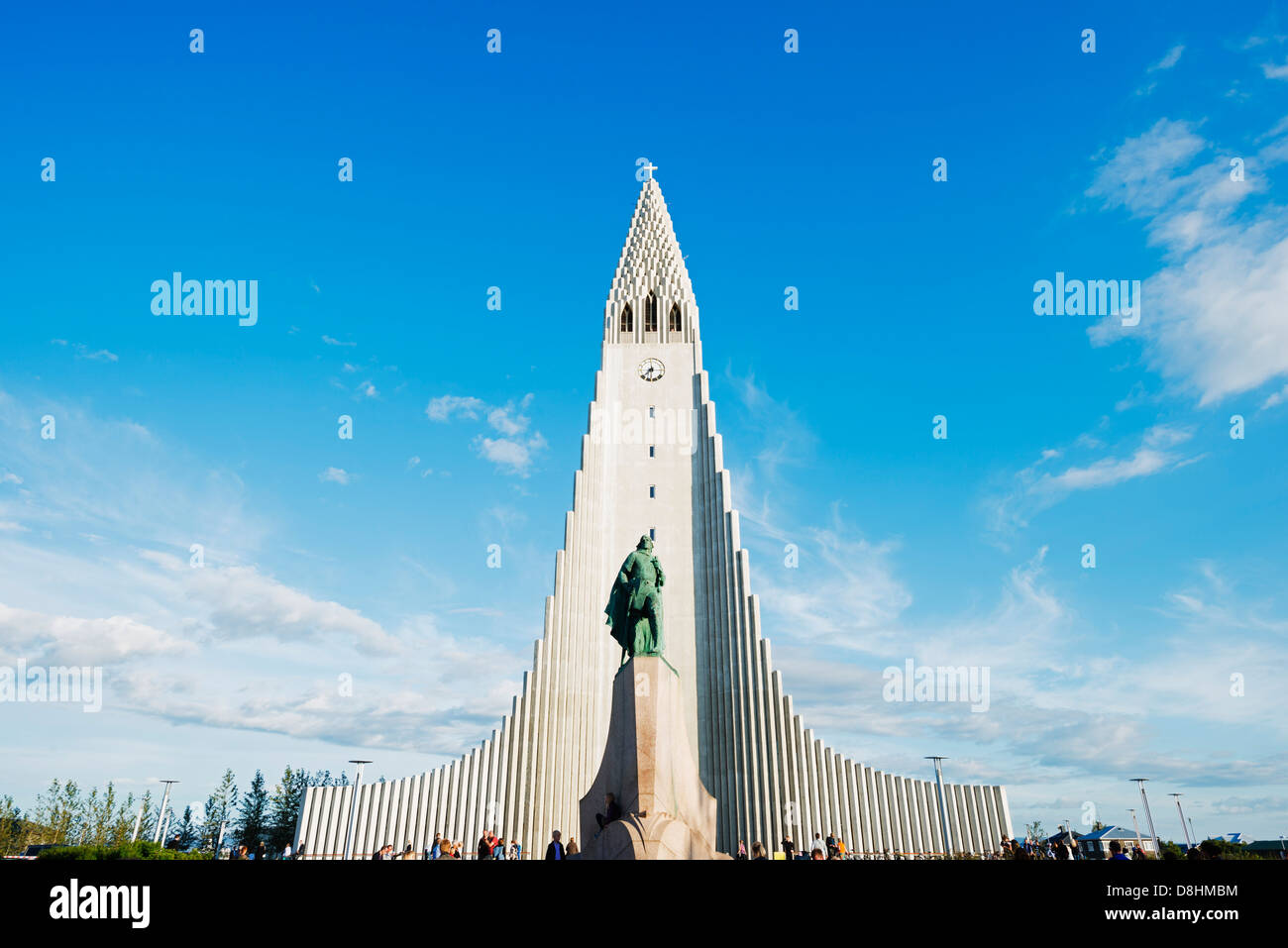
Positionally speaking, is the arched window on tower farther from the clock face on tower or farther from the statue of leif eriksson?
the statue of leif eriksson

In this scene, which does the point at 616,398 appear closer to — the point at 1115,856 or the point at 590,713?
the point at 590,713

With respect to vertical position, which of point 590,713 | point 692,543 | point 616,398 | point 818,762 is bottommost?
point 818,762

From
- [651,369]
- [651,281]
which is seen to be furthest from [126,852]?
[651,281]

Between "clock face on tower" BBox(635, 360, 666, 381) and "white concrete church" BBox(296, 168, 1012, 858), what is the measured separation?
288 centimetres

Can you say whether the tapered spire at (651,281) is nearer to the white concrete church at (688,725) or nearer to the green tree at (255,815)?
the white concrete church at (688,725)

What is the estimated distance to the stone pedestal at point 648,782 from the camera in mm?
11180

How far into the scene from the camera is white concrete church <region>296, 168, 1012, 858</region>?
26406 mm

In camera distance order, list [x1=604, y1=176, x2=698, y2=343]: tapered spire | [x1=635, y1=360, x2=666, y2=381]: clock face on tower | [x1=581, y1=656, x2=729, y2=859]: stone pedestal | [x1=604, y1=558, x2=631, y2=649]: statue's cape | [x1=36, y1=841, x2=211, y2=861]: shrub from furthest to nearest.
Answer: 1. [x1=604, y1=176, x2=698, y2=343]: tapered spire
2. [x1=635, y1=360, x2=666, y2=381]: clock face on tower
3. [x1=36, y1=841, x2=211, y2=861]: shrub
4. [x1=604, y1=558, x2=631, y2=649]: statue's cape
5. [x1=581, y1=656, x2=729, y2=859]: stone pedestal

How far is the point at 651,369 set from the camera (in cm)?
3512
